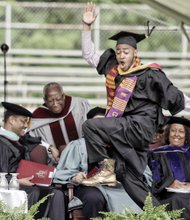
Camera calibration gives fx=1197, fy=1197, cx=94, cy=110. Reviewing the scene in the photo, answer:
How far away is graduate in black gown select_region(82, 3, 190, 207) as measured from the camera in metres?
9.99

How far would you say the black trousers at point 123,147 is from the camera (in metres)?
9.97

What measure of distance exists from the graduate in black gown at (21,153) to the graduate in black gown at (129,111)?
65cm

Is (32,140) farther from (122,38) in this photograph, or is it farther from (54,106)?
(122,38)

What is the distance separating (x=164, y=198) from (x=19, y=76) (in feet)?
24.7

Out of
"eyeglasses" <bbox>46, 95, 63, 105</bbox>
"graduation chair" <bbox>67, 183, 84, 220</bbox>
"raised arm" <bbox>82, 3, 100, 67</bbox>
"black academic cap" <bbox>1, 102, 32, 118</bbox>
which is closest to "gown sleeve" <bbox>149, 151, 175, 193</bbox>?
"graduation chair" <bbox>67, 183, 84, 220</bbox>

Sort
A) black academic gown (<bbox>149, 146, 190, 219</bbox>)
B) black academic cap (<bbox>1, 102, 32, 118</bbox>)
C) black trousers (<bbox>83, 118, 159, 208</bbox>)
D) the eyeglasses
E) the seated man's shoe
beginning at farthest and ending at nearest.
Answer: the eyeglasses < black academic cap (<bbox>1, 102, 32, 118</bbox>) < black academic gown (<bbox>149, 146, 190, 219</bbox>) < the seated man's shoe < black trousers (<bbox>83, 118, 159, 208</bbox>)

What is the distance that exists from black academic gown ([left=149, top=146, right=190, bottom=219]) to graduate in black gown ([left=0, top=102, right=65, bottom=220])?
101 cm

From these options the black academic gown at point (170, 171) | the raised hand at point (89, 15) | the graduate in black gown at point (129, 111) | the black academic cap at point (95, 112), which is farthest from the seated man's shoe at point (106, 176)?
the raised hand at point (89, 15)

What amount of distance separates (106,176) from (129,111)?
2.01 feet

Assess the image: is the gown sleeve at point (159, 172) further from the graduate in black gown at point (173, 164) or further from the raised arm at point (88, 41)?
the raised arm at point (88, 41)

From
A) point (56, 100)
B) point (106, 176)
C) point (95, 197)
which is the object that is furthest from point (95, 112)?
point (106, 176)

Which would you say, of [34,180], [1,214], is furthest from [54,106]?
[1,214]

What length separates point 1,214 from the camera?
23.6 feet

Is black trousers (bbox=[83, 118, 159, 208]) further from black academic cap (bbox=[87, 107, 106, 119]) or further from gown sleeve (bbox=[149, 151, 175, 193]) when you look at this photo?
black academic cap (bbox=[87, 107, 106, 119])
